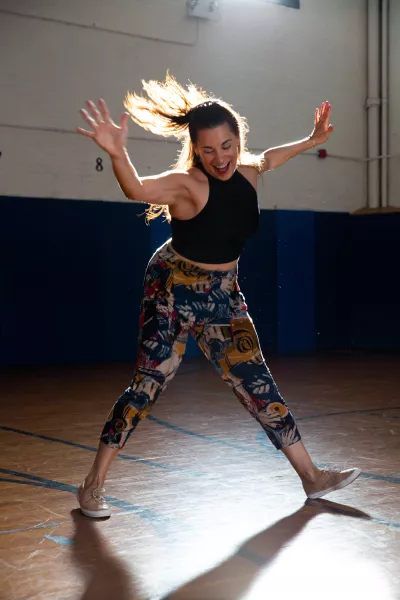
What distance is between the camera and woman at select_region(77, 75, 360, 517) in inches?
117

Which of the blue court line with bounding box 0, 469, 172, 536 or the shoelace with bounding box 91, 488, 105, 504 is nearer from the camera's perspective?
the blue court line with bounding box 0, 469, 172, 536

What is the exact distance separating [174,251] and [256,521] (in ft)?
3.33

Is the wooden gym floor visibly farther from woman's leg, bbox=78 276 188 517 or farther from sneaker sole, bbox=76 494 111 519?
woman's leg, bbox=78 276 188 517

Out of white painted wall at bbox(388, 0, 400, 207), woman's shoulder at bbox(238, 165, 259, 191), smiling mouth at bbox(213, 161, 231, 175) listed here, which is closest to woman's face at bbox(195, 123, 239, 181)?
smiling mouth at bbox(213, 161, 231, 175)

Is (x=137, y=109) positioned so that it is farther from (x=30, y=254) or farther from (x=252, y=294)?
(x=252, y=294)

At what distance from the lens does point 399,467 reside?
3648 millimetres

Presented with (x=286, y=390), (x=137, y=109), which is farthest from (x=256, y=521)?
(x=286, y=390)

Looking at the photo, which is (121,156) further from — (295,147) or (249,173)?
(295,147)

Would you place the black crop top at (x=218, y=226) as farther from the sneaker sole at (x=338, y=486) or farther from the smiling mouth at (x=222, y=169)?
the sneaker sole at (x=338, y=486)

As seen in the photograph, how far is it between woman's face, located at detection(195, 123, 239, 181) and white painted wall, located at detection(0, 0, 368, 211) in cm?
592

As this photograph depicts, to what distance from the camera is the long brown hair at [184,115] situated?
301 cm

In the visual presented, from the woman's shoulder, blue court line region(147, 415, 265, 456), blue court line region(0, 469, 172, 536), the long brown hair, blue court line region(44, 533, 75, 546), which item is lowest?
blue court line region(147, 415, 265, 456)

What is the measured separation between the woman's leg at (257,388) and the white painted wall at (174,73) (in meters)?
5.96

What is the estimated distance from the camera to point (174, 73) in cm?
944
